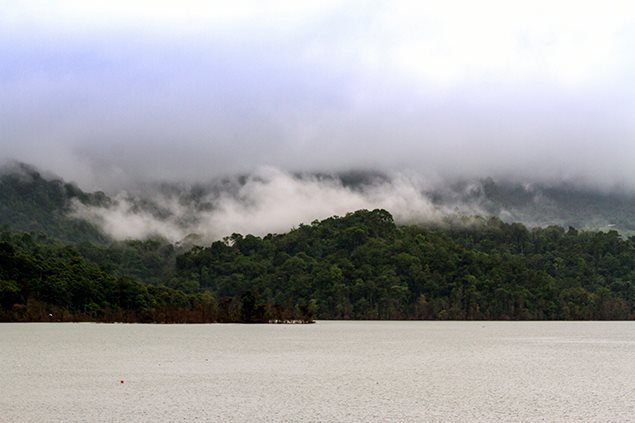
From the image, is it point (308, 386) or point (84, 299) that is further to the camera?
point (84, 299)

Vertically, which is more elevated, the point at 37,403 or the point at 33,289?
the point at 33,289

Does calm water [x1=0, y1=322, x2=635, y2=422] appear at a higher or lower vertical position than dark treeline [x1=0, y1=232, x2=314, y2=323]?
lower

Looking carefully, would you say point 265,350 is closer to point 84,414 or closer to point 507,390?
point 507,390

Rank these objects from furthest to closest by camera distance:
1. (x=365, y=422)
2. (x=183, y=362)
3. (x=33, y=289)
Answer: (x=33, y=289), (x=183, y=362), (x=365, y=422)

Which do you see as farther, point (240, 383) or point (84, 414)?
point (240, 383)

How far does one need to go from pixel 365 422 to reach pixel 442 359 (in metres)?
35.7

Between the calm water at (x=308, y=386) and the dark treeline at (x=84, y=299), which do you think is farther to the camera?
the dark treeline at (x=84, y=299)

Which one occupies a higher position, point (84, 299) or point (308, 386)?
point (84, 299)

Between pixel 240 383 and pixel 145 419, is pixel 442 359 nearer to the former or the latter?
pixel 240 383

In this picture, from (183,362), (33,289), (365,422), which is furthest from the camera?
(33,289)

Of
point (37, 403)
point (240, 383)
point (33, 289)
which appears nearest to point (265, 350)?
point (240, 383)

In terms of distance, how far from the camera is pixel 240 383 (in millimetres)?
43969

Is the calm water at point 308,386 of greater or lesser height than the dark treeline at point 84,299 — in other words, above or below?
below

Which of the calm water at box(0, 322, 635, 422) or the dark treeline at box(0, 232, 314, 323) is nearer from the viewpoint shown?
the calm water at box(0, 322, 635, 422)
